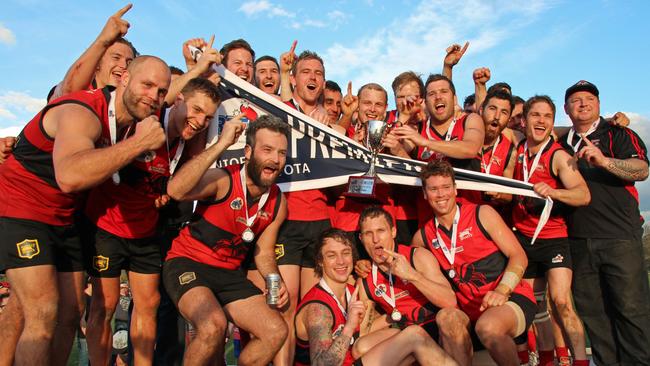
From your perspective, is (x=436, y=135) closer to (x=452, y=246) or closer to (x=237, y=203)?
(x=452, y=246)

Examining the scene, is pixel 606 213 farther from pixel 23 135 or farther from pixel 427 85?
pixel 23 135

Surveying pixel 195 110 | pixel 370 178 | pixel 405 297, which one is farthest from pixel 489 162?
pixel 195 110

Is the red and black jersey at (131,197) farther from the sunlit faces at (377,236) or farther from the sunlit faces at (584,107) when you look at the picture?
the sunlit faces at (584,107)

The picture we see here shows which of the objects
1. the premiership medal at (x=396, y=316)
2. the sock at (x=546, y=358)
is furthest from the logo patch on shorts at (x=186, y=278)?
the sock at (x=546, y=358)

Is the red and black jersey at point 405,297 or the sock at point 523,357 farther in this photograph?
the sock at point 523,357

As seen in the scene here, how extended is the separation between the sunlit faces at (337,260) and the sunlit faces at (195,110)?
1.81 m

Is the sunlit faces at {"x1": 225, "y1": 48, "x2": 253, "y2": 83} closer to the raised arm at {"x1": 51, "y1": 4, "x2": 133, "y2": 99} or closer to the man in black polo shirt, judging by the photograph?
the raised arm at {"x1": 51, "y1": 4, "x2": 133, "y2": 99}

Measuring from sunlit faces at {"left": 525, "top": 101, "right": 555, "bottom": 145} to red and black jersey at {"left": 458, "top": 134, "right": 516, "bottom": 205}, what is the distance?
0.40 metres

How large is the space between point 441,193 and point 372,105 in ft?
5.33

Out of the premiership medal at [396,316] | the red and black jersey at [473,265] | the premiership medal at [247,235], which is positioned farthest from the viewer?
the red and black jersey at [473,265]

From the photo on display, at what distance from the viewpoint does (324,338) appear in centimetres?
473

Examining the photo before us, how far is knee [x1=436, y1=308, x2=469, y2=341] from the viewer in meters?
4.67

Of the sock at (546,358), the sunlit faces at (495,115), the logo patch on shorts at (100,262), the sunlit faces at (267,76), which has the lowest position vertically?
the sock at (546,358)

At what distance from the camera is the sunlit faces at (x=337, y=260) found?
17.1 ft
